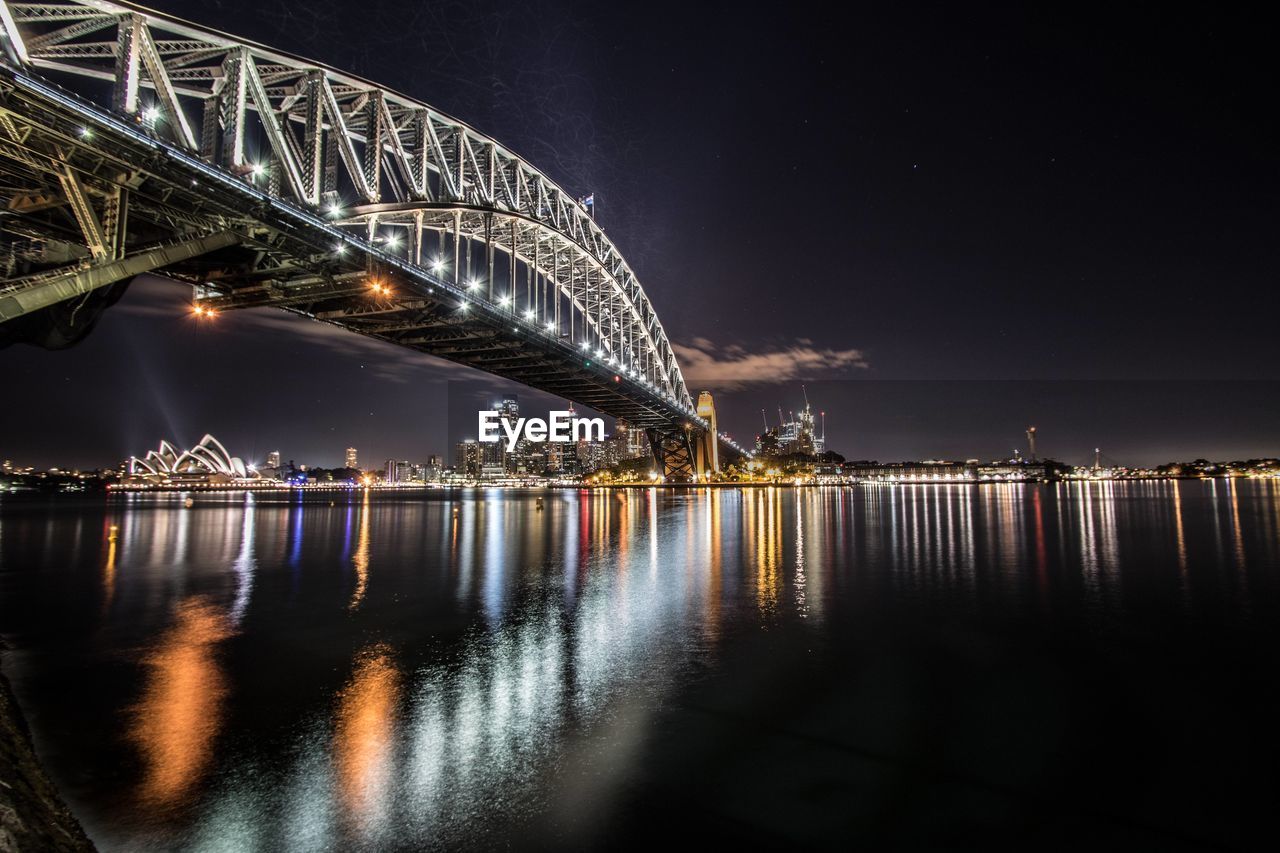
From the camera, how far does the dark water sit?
4348 mm

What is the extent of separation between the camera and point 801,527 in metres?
27.0

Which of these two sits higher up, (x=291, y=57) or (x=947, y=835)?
(x=291, y=57)

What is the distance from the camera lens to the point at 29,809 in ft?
12.9

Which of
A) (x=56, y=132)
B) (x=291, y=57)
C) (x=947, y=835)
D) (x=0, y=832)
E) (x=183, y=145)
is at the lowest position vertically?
(x=947, y=835)

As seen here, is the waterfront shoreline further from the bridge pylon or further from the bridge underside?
the bridge pylon

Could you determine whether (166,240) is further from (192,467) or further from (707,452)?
(192,467)

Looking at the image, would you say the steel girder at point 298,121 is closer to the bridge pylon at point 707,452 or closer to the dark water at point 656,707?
the dark water at point 656,707

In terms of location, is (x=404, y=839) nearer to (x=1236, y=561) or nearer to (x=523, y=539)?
(x=523, y=539)

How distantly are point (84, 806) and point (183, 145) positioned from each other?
58.2ft

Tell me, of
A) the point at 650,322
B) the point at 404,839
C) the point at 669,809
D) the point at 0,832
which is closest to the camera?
the point at 0,832

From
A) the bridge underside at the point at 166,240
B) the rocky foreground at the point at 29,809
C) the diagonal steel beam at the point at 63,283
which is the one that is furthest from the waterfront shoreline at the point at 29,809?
the bridge underside at the point at 166,240

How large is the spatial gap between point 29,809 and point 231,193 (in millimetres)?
18203

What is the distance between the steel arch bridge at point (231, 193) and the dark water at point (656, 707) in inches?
363

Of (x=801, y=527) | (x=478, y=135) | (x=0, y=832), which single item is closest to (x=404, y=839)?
(x=0, y=832)
